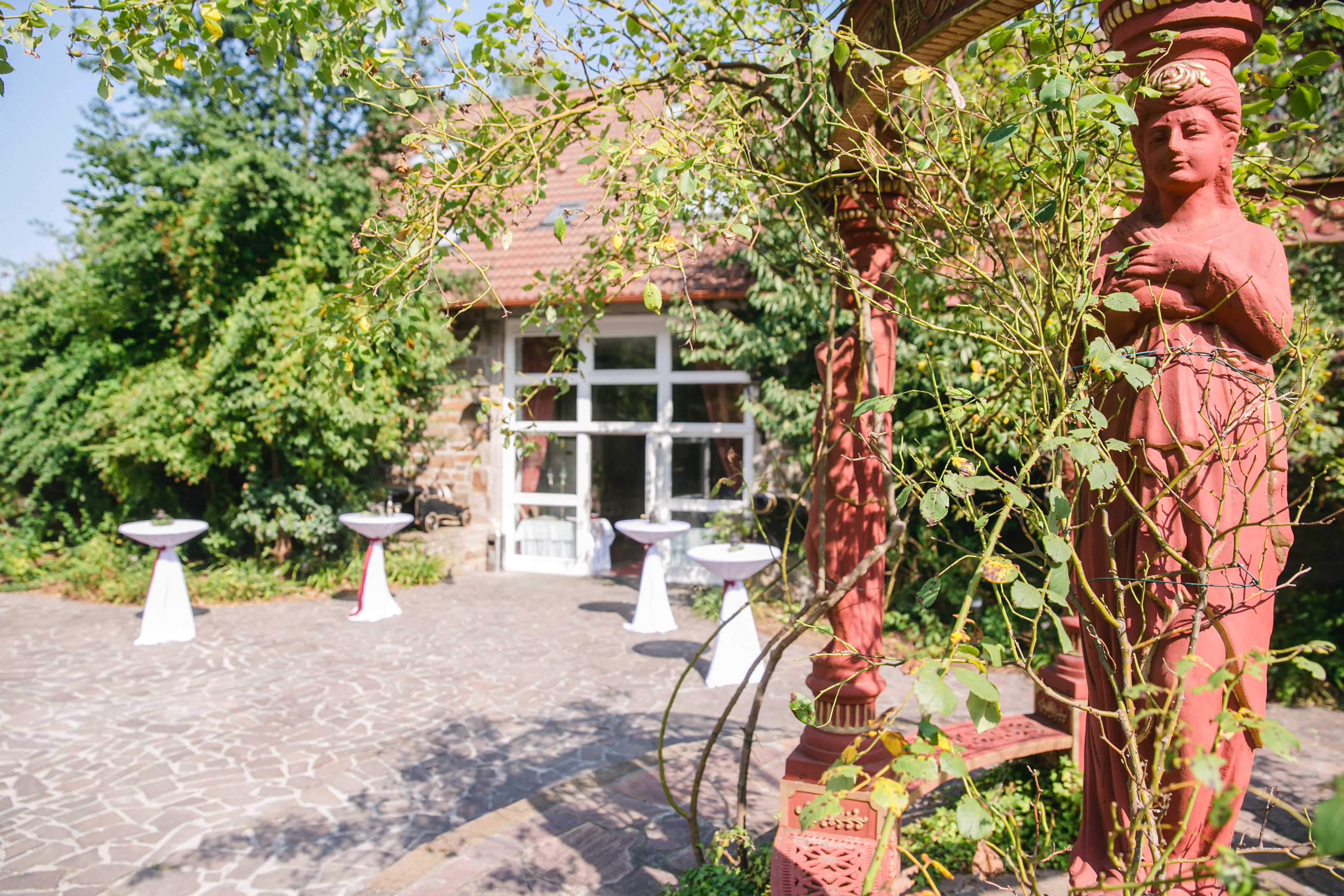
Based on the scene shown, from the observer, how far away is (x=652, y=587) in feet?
24.1

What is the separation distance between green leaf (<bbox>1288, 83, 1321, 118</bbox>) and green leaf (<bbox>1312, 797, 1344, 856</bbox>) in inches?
63.8

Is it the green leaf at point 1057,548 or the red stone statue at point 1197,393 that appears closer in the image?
the green leaf at point 1057,548

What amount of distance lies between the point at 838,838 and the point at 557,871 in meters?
1.21

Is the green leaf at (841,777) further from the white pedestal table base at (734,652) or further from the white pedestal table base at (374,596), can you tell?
the white pedestal table base at (374,596)

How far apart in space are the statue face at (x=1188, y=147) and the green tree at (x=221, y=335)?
645 cm

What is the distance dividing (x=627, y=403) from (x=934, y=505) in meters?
8.49

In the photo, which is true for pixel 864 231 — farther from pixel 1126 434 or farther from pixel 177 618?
pixel 177 618

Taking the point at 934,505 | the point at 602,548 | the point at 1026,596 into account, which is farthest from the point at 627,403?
the point at 1026,596

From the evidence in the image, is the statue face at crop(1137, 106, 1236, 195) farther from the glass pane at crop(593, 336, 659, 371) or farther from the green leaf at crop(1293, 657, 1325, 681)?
the glass pane at crop(593, 336, 659, 371)

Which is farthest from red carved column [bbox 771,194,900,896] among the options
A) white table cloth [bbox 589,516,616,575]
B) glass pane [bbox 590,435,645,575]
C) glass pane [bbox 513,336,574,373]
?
glass pane [bbox 513,336,574,373]

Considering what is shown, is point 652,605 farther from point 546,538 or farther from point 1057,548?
point 1057,548

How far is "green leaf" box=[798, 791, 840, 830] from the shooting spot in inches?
52.4

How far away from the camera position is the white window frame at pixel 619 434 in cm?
929

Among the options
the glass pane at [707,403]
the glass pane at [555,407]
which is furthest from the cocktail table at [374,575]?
the glass pane at [707,403]
